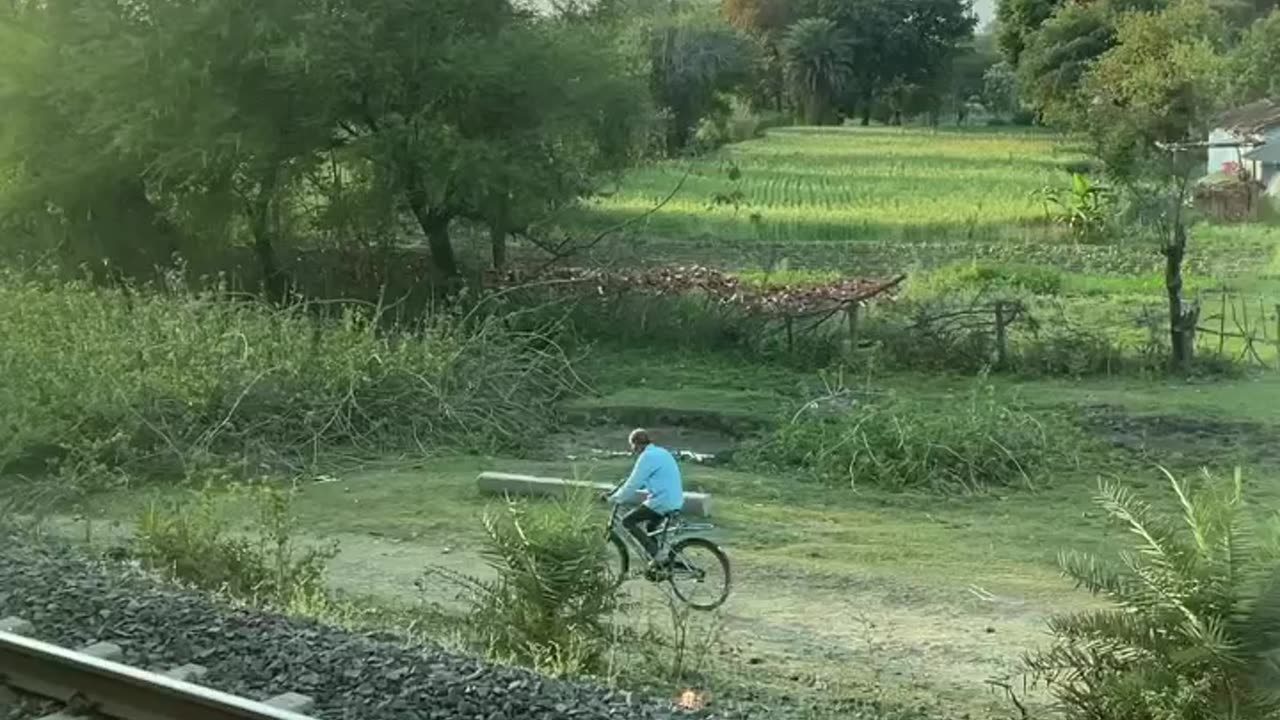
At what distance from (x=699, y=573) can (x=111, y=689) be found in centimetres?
511

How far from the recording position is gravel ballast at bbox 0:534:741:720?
666 cm

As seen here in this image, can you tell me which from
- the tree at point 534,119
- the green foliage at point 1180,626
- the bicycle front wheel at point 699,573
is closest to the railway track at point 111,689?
the green foliage at point 1180,626

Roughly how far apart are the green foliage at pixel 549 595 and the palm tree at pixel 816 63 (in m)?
83.7

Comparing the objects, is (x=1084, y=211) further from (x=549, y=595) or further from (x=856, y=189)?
(x=549, y=595)

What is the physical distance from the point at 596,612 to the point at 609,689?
1347 millimetres

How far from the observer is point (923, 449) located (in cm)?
1590

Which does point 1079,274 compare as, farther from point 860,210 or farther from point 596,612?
point 596,612

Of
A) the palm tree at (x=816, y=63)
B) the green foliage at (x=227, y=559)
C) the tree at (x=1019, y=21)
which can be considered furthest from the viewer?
the palm tree at (x=816, y=63)

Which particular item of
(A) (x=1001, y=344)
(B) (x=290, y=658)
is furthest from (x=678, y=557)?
(A) (x=1001, y=344)

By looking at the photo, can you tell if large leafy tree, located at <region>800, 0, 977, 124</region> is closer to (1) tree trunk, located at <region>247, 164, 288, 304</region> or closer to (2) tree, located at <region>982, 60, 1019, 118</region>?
(2) tree, located at <region>982, 60, 1019, 118</region>

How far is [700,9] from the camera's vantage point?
70688mm

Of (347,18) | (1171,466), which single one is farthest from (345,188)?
(1171,466)

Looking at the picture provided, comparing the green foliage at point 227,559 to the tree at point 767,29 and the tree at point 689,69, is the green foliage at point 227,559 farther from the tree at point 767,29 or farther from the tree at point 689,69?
the tree at point 767,29

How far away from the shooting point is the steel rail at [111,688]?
6066mm
